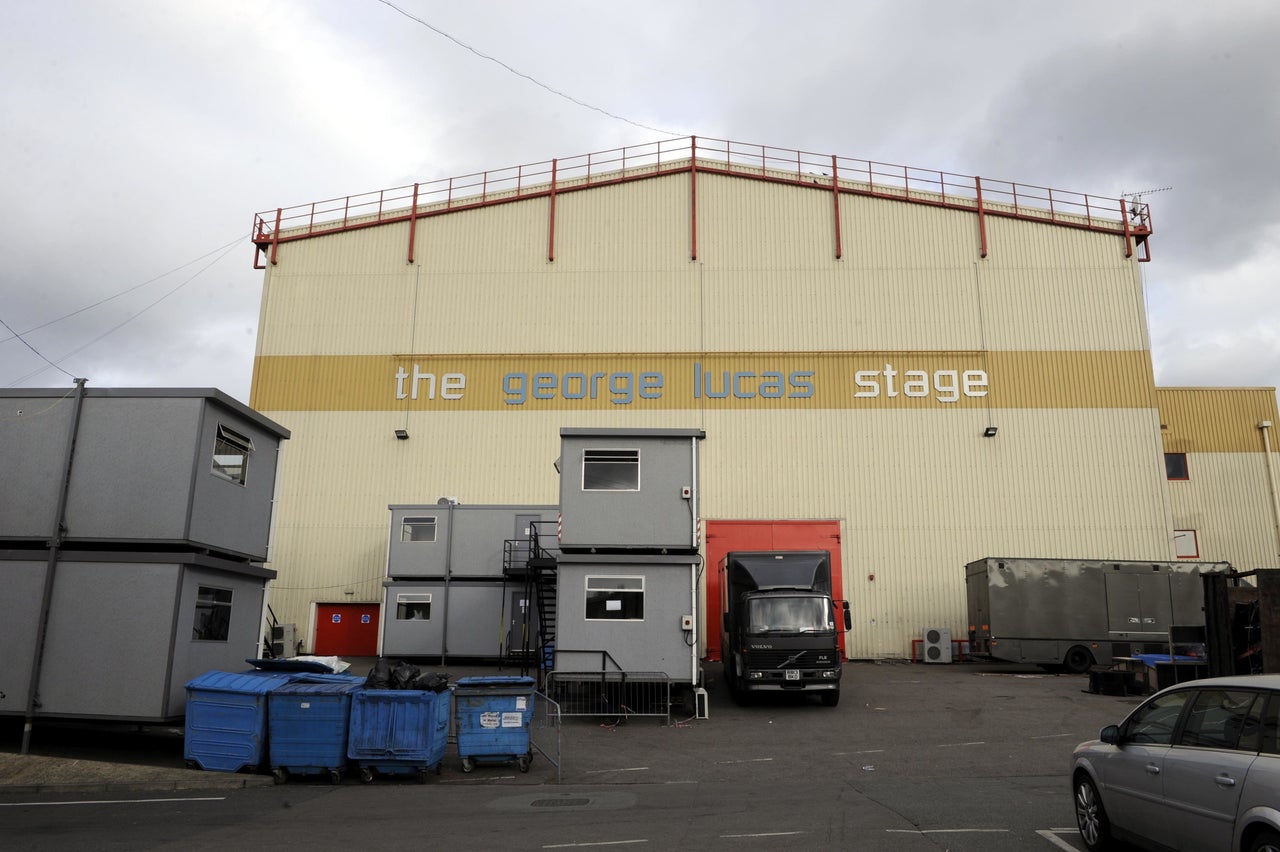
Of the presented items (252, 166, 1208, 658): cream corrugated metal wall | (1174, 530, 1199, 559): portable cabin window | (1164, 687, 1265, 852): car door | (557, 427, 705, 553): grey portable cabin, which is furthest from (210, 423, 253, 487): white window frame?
(1174, 530, 1199, 559): portable cabin window

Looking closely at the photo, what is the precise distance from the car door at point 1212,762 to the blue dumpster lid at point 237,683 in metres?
10.9

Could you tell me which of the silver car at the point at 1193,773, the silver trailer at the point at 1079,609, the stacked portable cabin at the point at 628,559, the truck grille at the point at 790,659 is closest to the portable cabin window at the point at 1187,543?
the silver trailer at the point at 1079,609

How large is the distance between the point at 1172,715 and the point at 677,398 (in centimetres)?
2228

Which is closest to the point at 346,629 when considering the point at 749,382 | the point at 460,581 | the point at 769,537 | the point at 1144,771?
the point at 460,581

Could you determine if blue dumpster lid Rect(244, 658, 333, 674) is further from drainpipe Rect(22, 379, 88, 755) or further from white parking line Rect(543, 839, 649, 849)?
white parking line Rect(543, 839, 649, 849)

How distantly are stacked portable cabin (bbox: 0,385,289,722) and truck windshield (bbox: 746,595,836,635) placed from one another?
9.70 m

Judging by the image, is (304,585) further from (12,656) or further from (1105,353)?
(1105,353)

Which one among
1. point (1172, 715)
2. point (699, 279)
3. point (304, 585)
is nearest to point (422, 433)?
point (304, 585)

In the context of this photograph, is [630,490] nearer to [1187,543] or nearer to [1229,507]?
[1187,543]

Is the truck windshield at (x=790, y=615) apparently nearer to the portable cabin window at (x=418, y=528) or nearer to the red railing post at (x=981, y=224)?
the portable cabin window at (x=418, y=528)

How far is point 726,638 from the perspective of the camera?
70.6 feet

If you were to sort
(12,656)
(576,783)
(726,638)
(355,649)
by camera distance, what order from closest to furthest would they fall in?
(576,783)
(12,656)
(726,638)
(355,649)

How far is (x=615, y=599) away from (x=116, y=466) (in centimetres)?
909

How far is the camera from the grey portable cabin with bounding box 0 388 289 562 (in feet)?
44.9
